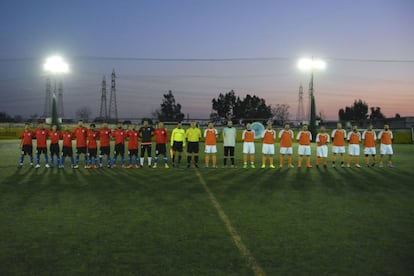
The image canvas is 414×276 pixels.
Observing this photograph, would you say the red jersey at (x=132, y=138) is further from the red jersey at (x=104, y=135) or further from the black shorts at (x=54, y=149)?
the black shorts at (x=54, y=149)

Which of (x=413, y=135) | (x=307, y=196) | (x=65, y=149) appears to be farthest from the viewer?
(x=413, y=135)

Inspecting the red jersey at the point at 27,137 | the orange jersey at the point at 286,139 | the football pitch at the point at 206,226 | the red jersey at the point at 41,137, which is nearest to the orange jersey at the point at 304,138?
the orange jersey at the point at 286,139

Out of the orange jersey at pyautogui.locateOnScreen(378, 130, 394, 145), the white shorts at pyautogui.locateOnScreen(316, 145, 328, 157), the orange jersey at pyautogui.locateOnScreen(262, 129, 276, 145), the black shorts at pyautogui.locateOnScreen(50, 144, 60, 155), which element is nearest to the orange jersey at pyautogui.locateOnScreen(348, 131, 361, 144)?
the orange jersey at pyautogui.locateOnScreen(378, 130, 394, 145)

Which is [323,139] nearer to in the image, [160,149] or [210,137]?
[210,137]

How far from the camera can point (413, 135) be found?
34.3 m

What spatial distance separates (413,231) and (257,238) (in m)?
2.79

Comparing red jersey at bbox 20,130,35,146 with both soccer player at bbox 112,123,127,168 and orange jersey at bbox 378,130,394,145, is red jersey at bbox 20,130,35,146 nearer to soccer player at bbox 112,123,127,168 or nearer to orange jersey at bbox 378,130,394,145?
soccer player at bbox 112,123,127,168

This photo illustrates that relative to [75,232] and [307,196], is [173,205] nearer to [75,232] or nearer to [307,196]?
[75,232]

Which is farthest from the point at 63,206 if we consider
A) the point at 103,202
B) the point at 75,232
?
the point at 75,232

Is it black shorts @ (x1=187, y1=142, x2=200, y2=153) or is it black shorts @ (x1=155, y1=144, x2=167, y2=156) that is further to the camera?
black shorts @ (x1=187, y1=142, x2=200, y2=153)

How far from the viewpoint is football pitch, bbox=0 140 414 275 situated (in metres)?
4.71

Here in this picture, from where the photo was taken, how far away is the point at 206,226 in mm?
6441

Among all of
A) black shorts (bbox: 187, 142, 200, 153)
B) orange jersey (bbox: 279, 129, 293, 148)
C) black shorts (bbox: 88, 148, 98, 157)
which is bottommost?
black shorts (bbox: 88, 148, 98, 157)

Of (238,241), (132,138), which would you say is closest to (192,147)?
(132,138)
